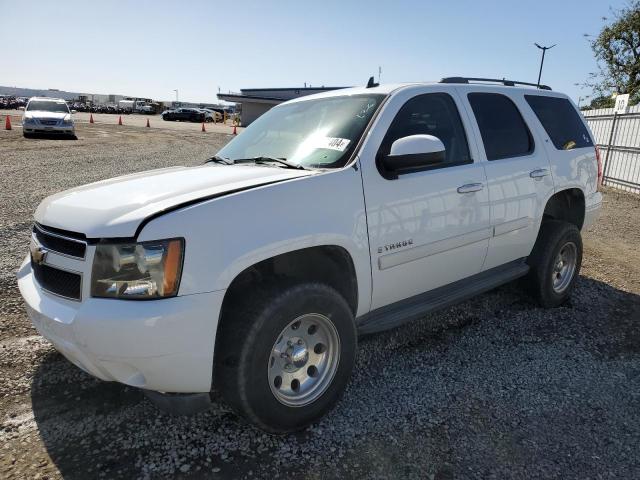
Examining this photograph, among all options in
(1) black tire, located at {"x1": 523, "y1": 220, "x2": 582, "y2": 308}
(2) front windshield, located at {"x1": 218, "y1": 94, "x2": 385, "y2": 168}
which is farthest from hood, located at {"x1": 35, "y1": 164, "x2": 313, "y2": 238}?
(1) black tire, located at {"x1": 523, "y1": 220, "x2": 582, "y2": 308}

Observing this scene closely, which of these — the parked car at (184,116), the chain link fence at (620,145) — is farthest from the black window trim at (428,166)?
the parked car at (184,116)

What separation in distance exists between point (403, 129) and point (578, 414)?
6.97 feet

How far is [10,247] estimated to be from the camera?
5492 millimetres

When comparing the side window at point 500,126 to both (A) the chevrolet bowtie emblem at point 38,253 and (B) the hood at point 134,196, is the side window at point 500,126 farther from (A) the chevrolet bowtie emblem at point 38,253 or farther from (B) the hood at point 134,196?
(A) the chevrolet bowtie emblem at point 38,253

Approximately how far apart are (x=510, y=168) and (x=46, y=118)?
63.7 ft

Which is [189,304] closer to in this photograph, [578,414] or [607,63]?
[578,414]

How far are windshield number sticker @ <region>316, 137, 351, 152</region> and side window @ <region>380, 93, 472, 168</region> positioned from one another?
1.15 feet

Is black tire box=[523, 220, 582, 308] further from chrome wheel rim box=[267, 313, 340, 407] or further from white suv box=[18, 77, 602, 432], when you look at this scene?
chrome wheel rim box=[267, 313, 340, 407]

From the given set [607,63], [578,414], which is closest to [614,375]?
[578,414]

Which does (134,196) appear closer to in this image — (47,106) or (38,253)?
(38,253)

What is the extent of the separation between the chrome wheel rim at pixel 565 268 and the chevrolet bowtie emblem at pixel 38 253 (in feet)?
13.9

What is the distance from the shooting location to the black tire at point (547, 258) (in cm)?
435

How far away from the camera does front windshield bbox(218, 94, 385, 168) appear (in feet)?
9.87

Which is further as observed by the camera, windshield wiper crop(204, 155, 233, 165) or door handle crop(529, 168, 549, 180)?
door handle crop(529, 168, 549, 180)
